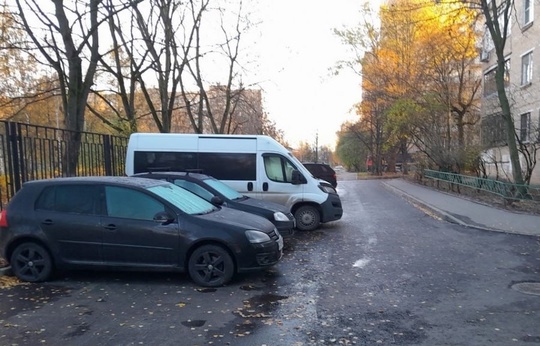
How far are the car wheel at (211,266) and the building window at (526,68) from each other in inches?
964

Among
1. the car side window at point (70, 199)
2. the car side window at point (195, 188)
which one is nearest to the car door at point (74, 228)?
the car side window at point (70, 199)

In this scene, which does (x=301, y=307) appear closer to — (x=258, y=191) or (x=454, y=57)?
(x=258, y=191)

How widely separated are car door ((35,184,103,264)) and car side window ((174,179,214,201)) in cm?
286

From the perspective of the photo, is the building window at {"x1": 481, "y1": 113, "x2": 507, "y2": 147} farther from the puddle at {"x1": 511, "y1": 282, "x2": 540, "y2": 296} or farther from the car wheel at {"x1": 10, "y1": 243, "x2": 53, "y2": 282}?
the car wheel at {"x1": 10, "y1": 243, "x2": 53, "y2": 282}

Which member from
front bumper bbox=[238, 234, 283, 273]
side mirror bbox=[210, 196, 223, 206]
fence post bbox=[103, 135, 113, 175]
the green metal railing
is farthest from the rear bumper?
the green metal railing

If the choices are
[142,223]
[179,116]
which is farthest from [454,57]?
[142,223]

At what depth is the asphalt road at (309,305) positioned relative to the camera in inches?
183

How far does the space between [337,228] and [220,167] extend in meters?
3.60

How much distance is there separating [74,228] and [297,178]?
249 inches

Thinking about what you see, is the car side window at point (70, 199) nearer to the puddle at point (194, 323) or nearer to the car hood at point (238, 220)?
the car hood at point (238, 220)

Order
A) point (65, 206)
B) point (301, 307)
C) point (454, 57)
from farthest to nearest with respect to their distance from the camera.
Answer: point (454, 57), point (65, 206), point (301, 307)

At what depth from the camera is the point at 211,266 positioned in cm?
660

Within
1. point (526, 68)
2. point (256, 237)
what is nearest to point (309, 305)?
point (256, 237)

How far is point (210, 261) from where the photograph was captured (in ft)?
21.8
